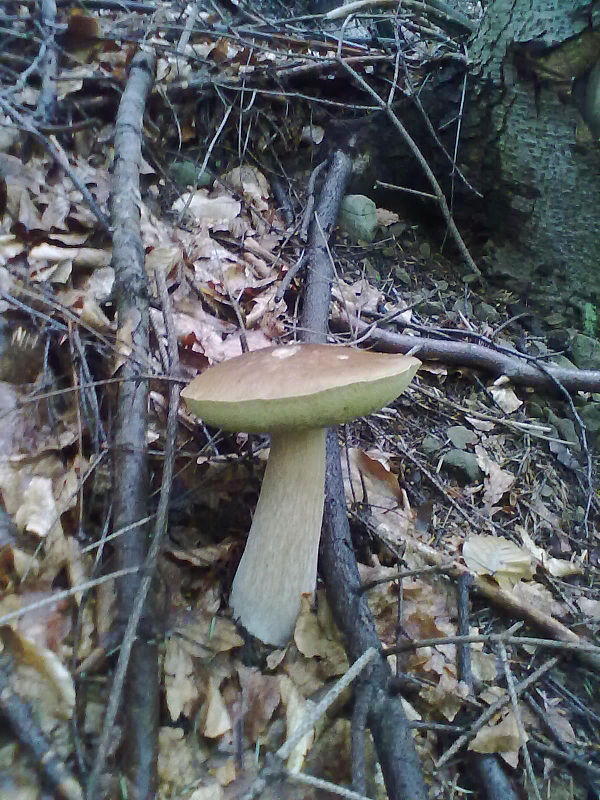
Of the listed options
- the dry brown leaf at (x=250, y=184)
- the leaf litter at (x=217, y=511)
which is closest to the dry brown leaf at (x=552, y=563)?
the leaf litter at (x=217, y=511)

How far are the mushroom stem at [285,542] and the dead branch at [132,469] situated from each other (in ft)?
0.94

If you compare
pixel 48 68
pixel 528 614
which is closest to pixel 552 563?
pixel 528 614

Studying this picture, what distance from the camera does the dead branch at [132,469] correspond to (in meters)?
0.97

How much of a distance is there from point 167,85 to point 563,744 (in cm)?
289

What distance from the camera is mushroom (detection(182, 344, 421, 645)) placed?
1.08 meters

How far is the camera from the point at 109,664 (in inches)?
43.3

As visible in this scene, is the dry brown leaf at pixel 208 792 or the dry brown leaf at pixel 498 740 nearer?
the dry brown leaf at pixel 208 792

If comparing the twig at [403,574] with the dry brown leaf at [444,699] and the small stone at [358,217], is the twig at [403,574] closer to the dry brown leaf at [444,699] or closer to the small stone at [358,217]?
the dry brown leaf at [444,699]

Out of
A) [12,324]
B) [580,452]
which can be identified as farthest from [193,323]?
[580,452]

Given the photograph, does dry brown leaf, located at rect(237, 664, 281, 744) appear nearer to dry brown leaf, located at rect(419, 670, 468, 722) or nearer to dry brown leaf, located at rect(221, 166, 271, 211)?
dry brown leaf, located at rect(419, 670, 468, 722)

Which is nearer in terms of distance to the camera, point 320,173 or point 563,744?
point 563,744

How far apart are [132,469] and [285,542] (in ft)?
1.37

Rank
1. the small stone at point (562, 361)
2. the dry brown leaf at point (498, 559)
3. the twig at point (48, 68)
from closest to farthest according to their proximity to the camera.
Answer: the dry brown leaf at point (498, 559)
the twig at point (48, 68)
the small stone at point (562, 361)

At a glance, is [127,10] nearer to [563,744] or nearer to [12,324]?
[12,324]
